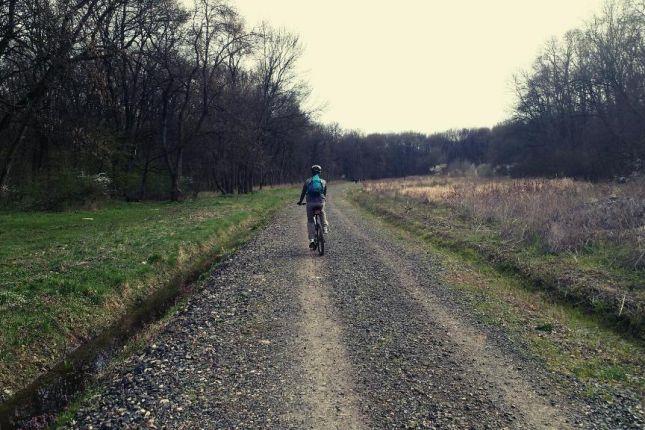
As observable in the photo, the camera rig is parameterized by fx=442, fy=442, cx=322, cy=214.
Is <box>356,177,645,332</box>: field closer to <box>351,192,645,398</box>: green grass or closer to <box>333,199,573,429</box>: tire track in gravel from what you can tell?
<box>351,192,645,398</box>: green grass

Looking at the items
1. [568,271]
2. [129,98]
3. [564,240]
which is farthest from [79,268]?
[129,98]

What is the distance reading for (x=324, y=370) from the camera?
5406 millimetres

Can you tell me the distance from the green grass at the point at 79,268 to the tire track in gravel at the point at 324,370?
3.97m

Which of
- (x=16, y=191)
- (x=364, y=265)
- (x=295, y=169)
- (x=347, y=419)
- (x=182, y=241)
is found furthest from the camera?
(x=295, y=169)

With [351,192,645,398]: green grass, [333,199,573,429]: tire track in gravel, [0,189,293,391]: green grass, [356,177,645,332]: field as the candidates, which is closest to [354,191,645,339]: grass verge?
[356,177,645,332]: field

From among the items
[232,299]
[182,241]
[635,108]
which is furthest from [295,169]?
[232,299]

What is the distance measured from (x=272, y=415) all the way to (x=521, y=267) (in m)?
7.59

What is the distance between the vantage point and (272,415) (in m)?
4.45

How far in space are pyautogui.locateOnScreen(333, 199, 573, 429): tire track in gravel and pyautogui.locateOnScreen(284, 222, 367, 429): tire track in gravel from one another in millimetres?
1294

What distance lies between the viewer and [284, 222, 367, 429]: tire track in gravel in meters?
4.37

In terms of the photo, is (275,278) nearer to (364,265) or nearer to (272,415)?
(364,265)

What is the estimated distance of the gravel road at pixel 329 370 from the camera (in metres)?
4.43

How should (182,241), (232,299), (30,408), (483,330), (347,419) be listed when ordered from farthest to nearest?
(182,241)
(232,299)
(483,330)
(30,408)
(347,419)

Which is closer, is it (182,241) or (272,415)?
(272,415)
